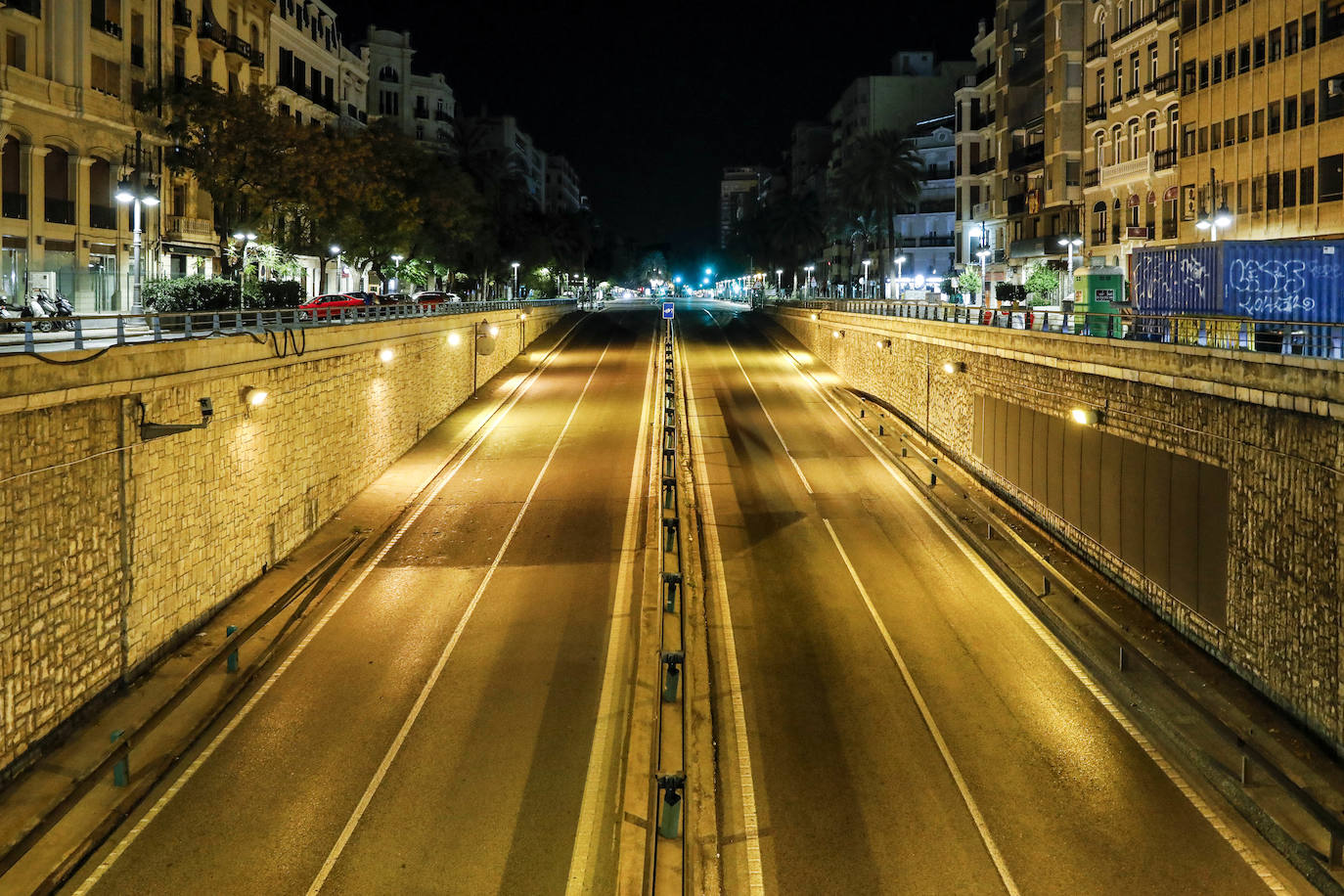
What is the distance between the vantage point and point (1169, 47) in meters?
50.7

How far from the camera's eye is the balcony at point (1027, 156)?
228 feet

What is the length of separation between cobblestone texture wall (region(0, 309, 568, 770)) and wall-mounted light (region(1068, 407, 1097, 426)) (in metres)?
18.8

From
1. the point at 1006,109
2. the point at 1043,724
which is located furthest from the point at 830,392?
the point at 1043,724

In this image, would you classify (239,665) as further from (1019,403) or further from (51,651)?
(1019,403)

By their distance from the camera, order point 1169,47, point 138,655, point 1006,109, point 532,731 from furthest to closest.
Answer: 1. point 1006,109
2. point 1169,47
3. point 138,655
4. point 532,731

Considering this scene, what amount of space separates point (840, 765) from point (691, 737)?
2.26m

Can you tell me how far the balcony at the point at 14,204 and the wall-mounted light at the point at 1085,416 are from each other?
117 ft

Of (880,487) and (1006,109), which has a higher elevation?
(1006,109)

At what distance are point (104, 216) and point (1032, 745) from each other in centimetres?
4176

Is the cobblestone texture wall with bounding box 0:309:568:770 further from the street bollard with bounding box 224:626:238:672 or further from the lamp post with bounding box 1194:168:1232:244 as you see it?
the lamp post with bounding box 1194:168:1232:244

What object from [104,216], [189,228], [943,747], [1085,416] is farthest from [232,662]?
[189,228]

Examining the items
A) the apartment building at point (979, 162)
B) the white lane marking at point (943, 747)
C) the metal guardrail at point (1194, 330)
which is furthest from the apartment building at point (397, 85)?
the white lane marking at point (943, 747)

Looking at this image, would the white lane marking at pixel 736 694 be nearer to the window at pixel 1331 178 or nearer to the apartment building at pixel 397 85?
the window at pixel 1331 178

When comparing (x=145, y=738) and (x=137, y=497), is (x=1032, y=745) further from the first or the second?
(x=137, y=497)
